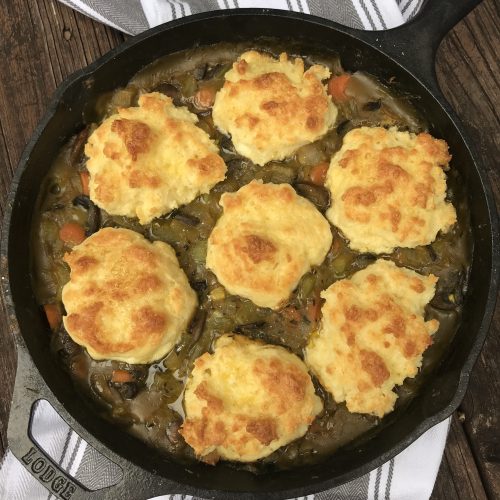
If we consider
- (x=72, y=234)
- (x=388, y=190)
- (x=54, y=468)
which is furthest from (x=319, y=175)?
(x=54, y=468)

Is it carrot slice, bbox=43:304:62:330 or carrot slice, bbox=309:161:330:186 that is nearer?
carrot slice, bbox=43:304:62:330

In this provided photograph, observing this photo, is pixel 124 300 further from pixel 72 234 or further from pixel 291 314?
pixel 291 314

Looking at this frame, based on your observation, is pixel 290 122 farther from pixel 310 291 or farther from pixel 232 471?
pixel 232 471

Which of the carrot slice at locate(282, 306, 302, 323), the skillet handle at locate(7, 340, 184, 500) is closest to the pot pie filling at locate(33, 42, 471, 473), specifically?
the carrot slice at locate(282, 306, 302, 323)

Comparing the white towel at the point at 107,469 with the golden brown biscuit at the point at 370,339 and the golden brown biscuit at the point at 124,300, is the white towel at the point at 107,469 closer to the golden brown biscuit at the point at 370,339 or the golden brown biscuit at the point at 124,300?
the golden brown biscuit at the point at 370,339

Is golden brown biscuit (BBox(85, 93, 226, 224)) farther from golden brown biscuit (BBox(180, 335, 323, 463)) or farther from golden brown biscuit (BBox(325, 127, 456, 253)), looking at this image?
golden brown biscuit (BBox(180, 335, 323, 463))
